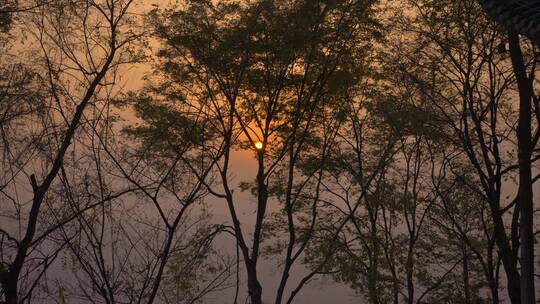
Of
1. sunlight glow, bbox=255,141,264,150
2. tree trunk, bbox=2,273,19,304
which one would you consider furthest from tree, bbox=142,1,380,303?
tree trunk, bbox=2,273,19,304

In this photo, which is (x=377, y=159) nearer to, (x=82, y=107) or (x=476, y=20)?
(x=476, y=20)

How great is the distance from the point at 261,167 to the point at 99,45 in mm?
4464

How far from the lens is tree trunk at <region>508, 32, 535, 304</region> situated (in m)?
5.59

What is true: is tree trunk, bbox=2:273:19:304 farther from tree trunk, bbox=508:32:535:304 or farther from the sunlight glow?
tree trunk, bbox=508:32:535:304

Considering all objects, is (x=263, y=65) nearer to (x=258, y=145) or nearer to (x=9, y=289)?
(x=258, y=145)

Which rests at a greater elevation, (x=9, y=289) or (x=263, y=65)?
(x=263, y=65)

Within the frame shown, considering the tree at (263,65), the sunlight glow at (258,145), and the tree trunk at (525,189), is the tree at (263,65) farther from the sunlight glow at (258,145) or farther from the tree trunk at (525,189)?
the tree trunk at (525,189)

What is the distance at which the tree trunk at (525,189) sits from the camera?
5594 mm

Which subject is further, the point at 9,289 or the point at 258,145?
the point at 258,145

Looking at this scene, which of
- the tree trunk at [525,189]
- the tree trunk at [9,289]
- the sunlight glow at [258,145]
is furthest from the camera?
the sunlight glow at [258,145]

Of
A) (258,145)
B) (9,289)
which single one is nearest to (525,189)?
(9,289)

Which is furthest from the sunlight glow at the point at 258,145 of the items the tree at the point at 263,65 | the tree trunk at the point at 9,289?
the tree trunk at the point at 9,289

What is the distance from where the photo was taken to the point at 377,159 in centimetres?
1844

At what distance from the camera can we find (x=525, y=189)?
5.86 m
